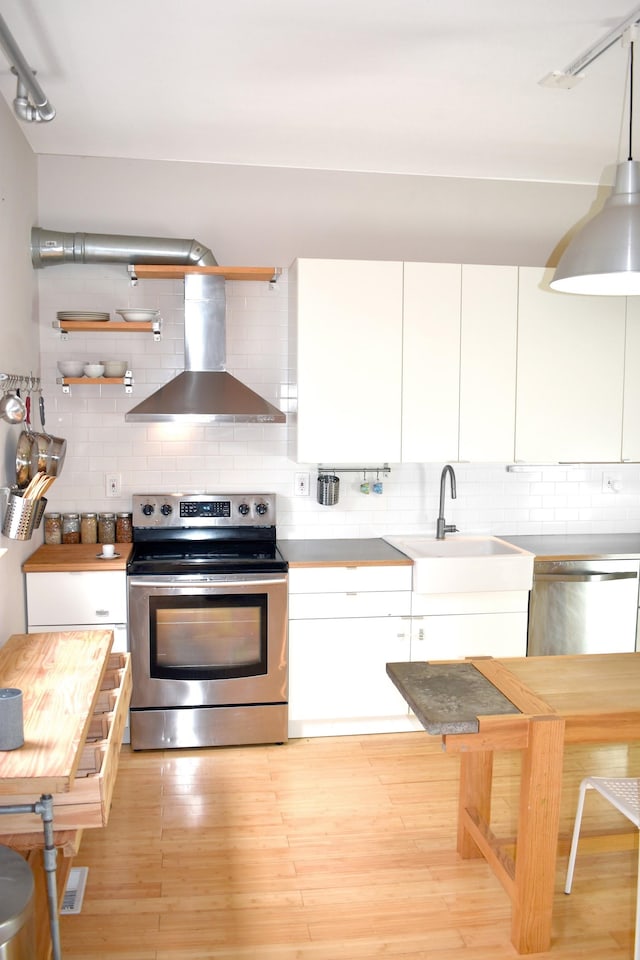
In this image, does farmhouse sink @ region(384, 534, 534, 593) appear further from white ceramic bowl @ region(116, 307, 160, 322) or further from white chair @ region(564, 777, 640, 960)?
white ceramic bowl @ region(116, 307, 160, 322)

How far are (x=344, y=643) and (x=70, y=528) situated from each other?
5.19ft

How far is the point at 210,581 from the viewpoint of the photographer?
385cm

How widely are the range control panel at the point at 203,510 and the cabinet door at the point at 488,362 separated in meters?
1.14

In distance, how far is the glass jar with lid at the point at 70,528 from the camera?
167 inches

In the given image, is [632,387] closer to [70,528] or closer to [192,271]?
[192,271]

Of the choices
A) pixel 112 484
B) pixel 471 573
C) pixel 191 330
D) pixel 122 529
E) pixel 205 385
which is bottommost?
pixel 471 573

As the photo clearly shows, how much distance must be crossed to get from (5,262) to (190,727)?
2.32 m

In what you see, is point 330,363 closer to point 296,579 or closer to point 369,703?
point 296,579

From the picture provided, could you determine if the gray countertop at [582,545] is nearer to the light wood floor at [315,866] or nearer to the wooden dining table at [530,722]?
the light wood floor at [315,866]

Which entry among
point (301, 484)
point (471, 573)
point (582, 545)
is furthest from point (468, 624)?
point (301, 484)

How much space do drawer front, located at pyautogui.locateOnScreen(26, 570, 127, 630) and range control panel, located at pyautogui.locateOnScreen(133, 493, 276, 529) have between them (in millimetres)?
543

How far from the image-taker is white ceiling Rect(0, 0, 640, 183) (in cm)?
264

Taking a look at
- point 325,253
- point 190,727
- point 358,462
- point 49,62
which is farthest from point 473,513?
point 49,62

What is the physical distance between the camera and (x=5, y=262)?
342cm
